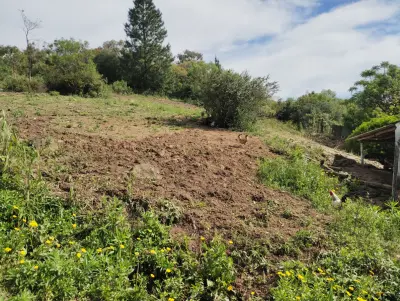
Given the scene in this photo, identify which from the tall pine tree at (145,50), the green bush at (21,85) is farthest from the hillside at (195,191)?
the tall pine tree at (145,50)

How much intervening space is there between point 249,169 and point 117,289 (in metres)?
3.43

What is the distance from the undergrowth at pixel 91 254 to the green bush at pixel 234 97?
5.72 m

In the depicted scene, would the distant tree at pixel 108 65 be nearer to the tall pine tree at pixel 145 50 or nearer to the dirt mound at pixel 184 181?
the tall pine tree at pixel 145 50

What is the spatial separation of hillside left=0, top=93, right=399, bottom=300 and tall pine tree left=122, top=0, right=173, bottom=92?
61.6ft

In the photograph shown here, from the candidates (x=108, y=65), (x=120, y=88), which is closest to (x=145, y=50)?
(x=108, y=65)

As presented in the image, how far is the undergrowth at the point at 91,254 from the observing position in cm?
248

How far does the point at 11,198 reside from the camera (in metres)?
3.27

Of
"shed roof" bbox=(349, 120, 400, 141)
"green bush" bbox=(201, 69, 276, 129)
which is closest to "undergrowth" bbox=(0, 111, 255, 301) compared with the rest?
"shed roof" bbox=(349, 120, 400, 141)

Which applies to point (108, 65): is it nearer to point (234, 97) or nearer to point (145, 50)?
point (145, 50)

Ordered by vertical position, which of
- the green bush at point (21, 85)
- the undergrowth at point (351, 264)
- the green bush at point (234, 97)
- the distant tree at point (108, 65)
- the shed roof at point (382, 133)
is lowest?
the undergrowth at point (351, 264)

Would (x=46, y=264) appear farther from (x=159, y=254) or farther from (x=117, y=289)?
(x=159, y=254)

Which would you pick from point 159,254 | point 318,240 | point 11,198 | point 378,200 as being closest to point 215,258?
point 159,254

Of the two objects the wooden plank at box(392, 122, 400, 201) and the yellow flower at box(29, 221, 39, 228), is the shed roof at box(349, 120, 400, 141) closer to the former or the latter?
the wooden plank at box(392, 122, 400, 201)

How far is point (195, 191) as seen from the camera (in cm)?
424
